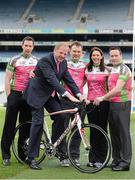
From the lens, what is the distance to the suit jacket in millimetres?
6754

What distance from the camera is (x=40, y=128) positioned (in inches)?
272

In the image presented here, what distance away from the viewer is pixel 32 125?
22.6 feet

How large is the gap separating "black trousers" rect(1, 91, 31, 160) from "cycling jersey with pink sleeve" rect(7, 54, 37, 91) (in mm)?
122

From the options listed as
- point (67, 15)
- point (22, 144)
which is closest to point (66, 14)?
point (67, 15)

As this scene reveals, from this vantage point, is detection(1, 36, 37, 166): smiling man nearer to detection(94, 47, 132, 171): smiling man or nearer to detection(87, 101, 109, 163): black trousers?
detection(87, 101, 109, 163): black trousers

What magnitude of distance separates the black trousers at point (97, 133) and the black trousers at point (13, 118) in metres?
1.02

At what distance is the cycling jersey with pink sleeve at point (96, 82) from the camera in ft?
23.2

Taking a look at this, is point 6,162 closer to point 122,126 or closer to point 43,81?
point 43,81

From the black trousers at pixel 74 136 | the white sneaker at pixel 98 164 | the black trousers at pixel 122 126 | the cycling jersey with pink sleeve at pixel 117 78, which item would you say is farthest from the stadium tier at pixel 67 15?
the white sneaker at pixel 98 164

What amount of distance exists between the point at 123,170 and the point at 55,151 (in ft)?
3.31

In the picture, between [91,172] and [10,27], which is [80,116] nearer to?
[91,172]

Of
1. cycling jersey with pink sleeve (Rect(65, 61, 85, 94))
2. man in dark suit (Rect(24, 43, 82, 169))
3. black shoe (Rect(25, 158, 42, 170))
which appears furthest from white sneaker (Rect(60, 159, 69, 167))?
cycling jersey with pink sleeve (Rect(65, 61, 85, 94))

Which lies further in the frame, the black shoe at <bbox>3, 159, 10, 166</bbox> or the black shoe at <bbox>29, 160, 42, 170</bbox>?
the black shoe at <bbox>3, 159, 10, 166</bbox>

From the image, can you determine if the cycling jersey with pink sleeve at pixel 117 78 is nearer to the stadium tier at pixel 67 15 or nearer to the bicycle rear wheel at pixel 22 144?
the bicycle rear wheel at pixel 22 144
